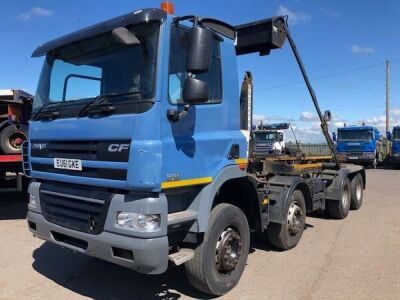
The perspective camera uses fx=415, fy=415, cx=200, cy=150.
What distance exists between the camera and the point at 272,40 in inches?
248

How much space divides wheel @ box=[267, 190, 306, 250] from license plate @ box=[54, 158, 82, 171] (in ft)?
10.3

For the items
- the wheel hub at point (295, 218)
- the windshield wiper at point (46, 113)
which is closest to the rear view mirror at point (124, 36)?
the windshield wiper at point (46, 113)

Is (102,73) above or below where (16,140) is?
above

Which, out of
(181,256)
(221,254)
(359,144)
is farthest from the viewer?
(359,144)

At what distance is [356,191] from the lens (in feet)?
32.7

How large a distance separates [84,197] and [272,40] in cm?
384

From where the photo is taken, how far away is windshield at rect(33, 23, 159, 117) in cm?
378

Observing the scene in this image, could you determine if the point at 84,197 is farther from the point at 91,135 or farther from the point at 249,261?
the point at 249,261

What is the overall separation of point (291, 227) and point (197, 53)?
3.60m

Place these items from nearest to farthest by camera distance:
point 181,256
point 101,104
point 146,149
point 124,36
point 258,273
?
point 146,149, point 124,36, point 101,104, point 181,256, point 258,273

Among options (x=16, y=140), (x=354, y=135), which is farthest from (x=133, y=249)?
(x=354, y=135)

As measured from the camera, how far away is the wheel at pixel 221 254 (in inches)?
167

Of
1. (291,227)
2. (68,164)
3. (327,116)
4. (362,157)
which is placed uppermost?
(327,116)

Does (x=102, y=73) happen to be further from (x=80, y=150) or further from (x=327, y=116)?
(x=327, y=116)
